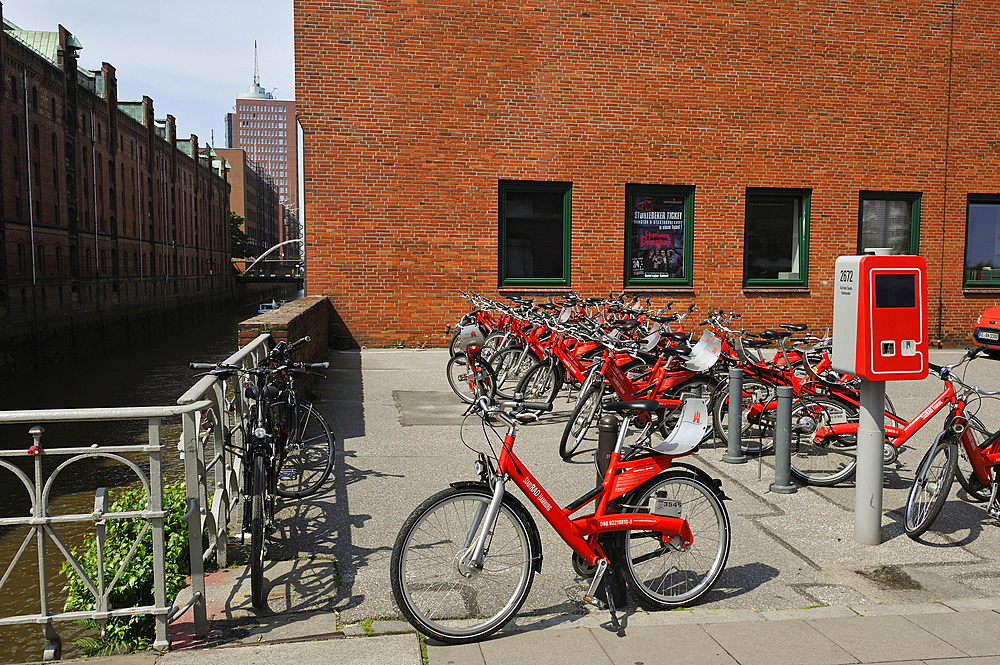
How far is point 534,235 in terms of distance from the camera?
15750mm

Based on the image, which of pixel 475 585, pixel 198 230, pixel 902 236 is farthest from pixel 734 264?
pixel 198 230

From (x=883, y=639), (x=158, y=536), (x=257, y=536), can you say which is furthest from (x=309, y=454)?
(x=883, y=639)

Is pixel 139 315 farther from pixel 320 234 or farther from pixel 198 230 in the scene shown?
pixel 320 234

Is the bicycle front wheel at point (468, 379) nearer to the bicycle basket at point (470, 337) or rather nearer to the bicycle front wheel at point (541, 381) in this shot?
the bicycle basket at point (470, 337)

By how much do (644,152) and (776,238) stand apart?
3.34m

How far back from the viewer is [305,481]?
625 centimetres

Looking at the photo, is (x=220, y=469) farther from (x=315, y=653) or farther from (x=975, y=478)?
(x=975, y=478)

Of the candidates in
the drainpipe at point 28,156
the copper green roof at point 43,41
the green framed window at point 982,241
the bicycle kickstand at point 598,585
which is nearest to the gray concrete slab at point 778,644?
the bicycle kickstand at point 598,585

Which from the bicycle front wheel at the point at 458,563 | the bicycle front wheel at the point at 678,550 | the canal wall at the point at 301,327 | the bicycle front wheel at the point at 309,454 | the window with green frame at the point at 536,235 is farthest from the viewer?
the window with green frame at the point at 536,235

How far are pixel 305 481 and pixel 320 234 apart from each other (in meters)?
9.35

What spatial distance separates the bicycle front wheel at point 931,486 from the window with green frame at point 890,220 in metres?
12.5

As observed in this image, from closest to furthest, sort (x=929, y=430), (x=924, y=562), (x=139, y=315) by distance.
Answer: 1. (x=924, y=562)
2. (x=929, y=430)
3. (x=139, y=315)

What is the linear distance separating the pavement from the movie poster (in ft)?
30.2

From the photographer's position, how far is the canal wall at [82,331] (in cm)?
3300
